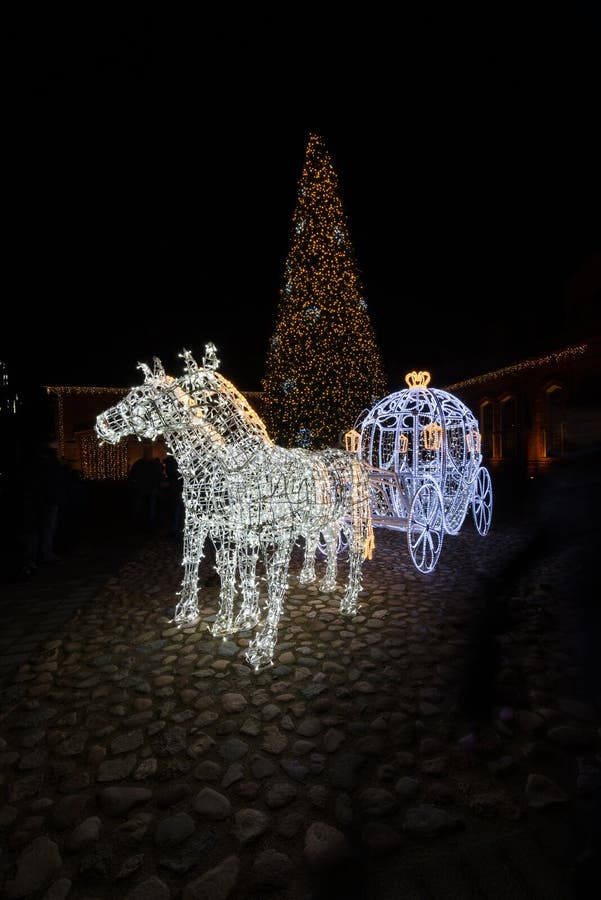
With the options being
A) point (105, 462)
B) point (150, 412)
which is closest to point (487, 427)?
point (150, 412)

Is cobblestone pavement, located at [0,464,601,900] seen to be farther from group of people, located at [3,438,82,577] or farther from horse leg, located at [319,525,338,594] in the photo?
group of people, located at [3,438,82,577]

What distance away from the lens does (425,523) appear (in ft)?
19.0

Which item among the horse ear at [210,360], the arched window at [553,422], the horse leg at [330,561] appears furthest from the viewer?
the arched window at [553,422]

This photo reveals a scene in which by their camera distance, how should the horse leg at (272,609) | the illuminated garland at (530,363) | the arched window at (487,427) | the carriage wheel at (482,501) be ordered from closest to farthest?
the horse leg at (272,609)
the carriage wheel at (482,501)
the illuminated garland at (530,363)
the arched window at (487,427)

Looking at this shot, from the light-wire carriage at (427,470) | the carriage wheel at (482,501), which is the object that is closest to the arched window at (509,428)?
the carriage wheel at (482,501)

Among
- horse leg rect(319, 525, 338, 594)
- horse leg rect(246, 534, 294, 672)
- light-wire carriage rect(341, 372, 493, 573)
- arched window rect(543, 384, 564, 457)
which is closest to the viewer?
horse leg rect(246, 534, 294, 672)

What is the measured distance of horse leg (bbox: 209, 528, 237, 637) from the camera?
12.5 feet

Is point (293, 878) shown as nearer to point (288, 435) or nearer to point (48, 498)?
point (48, 498)

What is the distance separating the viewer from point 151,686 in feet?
10.1

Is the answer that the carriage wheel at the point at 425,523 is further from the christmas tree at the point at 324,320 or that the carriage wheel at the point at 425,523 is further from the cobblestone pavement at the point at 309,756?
the christmas tree at the point at 324,320

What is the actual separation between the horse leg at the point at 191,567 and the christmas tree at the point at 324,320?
33.8ft

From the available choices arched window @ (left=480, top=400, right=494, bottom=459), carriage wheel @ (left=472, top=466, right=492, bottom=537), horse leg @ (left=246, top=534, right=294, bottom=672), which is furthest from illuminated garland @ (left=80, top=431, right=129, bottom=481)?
horse leg @ (left=246, top=534, right=294, bottom=672)

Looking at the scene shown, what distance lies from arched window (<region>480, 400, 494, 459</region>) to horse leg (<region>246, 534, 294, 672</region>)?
12383 mm

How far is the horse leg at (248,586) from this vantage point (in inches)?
145
